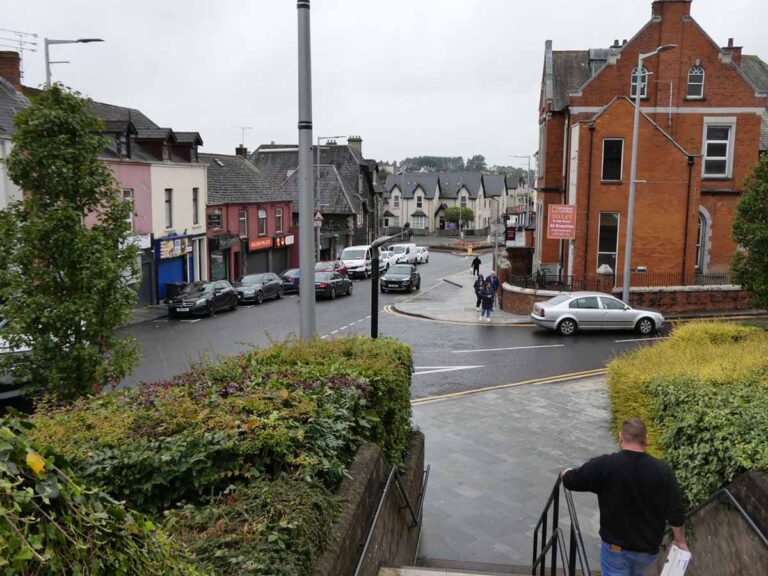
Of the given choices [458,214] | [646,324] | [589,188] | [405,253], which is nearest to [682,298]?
[646,324]

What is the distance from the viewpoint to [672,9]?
32781 millimetres

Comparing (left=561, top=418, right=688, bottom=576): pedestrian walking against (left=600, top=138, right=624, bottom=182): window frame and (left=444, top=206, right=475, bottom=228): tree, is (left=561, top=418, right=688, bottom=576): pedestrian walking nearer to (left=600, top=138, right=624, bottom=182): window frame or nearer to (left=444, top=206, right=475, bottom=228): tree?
(left=600, top=138, right=624, bottom=182): window frame

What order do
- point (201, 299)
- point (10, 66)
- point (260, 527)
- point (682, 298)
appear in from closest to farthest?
point (260, 527) < point (10, 66) < point (201, 299) < point (682, 298)

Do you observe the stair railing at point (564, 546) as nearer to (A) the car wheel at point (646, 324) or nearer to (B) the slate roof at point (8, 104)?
(A) the car wheel at point (646, 324)

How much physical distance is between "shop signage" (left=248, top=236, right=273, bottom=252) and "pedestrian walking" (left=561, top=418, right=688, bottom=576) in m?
38.7

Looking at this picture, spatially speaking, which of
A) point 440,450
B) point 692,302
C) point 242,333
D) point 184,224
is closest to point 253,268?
point 184,224

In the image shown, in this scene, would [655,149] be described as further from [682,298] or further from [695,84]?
[682,298]

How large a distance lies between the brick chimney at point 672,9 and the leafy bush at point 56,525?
36011 mm

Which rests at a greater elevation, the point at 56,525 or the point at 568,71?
the point at 568,71

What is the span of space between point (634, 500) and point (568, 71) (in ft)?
122

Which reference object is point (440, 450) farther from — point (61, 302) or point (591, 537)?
point (61, 302)

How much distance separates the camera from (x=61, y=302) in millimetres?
9844

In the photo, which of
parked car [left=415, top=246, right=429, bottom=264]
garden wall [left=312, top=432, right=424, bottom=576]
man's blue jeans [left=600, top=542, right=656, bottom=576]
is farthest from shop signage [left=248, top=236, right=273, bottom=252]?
man's blue jeans [left=600, top=542, right=656, bottom=576]

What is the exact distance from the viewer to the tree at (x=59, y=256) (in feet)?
31.6
